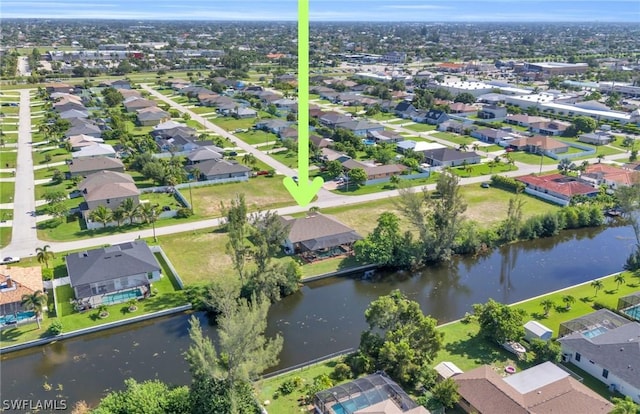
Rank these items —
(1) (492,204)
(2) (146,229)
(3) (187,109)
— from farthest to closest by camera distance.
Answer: (3) (187,109)
(1) (492,204)
(2) (146,229)

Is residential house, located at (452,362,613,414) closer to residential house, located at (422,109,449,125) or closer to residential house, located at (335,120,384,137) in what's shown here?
residential house, located at (335,120,384,137)

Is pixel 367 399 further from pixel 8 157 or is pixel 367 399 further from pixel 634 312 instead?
pixel 8 157

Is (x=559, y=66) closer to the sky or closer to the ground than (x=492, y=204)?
closer to the sky

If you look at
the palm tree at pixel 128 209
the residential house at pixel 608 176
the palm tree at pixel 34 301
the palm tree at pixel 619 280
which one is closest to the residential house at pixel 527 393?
the palm tree at pixel 619 280

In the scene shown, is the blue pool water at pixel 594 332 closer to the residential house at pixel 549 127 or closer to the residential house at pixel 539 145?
the residential house at pixel 539 145

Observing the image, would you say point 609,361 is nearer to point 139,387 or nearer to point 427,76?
point 139,387

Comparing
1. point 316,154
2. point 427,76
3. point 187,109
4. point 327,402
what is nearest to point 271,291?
point 327,402
